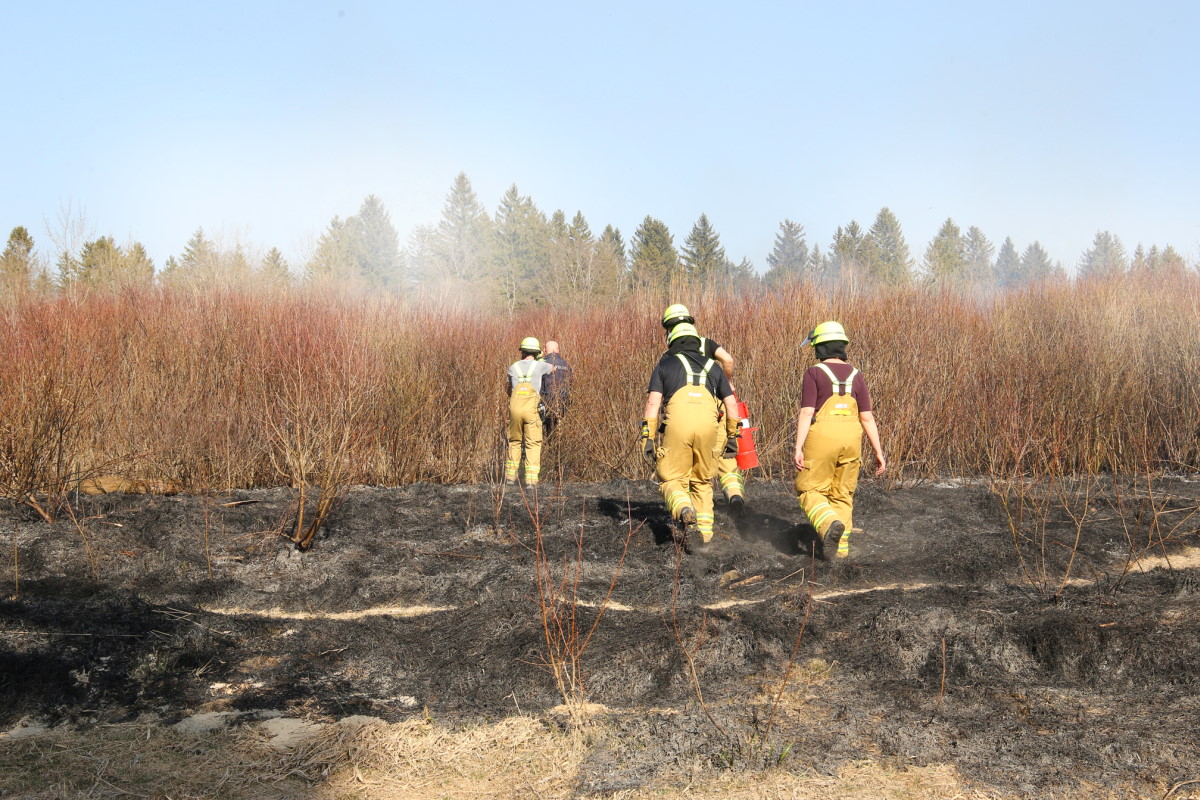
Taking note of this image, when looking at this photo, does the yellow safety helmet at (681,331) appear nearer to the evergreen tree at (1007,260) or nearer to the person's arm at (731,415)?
the person's arm at (731,415)

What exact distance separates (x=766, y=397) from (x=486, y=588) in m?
5.50

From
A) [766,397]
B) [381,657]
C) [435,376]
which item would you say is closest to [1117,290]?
[766,397]

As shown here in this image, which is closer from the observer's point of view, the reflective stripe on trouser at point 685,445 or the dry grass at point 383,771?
the dry grass at point 383,771

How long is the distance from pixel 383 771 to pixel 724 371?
384 cm

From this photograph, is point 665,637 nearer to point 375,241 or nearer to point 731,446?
point 731,446

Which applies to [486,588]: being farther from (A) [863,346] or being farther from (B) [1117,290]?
(B) [1117,290]

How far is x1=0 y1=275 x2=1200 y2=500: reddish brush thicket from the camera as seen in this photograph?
29.4 ft

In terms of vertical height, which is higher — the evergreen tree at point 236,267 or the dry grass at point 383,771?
the evergreen tree at point 236,267

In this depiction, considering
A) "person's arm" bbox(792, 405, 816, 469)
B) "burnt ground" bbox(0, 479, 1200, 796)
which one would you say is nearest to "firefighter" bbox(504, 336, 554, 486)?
"burnt ground" bbox(0, 479, 1200, 796)

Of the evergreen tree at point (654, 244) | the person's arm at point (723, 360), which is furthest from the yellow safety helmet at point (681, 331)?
the evergreen tree at point (654, 244)

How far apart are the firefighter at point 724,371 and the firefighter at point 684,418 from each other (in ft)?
0.24

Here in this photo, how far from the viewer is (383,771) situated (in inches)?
133

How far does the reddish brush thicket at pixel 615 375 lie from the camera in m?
8.97

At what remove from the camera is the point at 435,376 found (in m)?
10.7
